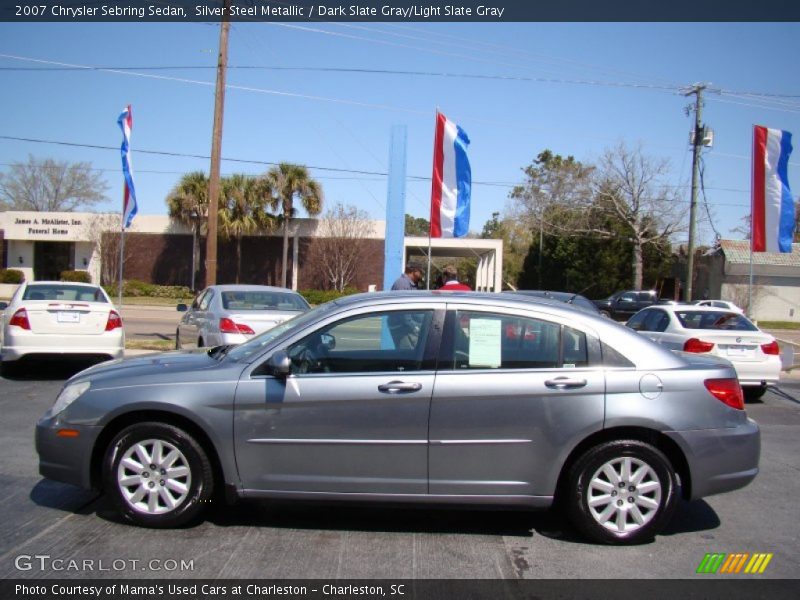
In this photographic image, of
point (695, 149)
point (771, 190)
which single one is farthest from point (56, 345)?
point (695, 149)

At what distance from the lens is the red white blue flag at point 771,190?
47.7 ft

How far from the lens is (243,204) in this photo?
124 ft

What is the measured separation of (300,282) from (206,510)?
1433 inches

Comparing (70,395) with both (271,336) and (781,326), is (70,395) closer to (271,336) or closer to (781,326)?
(271,336)

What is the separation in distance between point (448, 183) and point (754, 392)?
6.29 meters

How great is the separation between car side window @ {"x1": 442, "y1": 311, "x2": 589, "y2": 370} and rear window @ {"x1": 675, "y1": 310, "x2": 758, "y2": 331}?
267 inches

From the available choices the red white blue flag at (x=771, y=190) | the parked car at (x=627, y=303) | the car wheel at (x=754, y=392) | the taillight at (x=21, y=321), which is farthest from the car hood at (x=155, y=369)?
the parked car at (x=627, y=303)

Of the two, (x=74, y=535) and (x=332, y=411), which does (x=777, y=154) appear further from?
(x=74, y=535)

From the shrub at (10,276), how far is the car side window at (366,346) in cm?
4193

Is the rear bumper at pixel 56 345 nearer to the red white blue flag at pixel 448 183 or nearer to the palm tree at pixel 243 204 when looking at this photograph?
the red white blue flag at pixel 448 183

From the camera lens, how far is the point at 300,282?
4075 cm

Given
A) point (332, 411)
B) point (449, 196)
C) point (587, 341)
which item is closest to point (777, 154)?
point (449, 196)

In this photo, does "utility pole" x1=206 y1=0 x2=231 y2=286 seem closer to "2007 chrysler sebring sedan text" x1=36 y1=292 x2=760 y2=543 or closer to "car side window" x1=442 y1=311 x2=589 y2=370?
"2007 chrysler sebring sedan text" x1=36 y1=292 x2=760 y2=543

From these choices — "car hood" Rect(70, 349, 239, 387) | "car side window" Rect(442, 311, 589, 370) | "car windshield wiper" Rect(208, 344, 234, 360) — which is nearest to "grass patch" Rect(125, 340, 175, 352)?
"car windshield wiper" Rect(208, 344, 234, 360)
